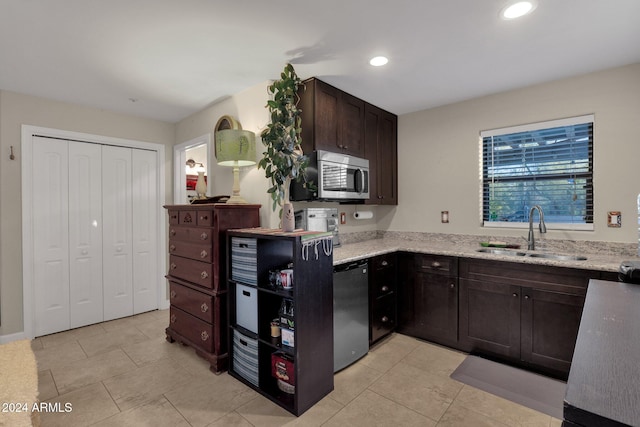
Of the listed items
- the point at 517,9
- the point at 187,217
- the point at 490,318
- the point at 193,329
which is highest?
the point at 517,9

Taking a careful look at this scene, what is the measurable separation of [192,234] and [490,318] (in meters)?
2.65

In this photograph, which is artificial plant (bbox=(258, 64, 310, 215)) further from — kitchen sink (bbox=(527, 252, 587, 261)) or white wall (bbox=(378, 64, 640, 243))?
kitchen sink (bbox=(527, 252, 587, 261))

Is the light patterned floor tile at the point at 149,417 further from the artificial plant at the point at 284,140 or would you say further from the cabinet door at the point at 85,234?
the cabinet door at the point at 85,234

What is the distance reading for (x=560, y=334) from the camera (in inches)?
90.5

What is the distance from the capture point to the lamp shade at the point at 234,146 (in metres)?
2.68

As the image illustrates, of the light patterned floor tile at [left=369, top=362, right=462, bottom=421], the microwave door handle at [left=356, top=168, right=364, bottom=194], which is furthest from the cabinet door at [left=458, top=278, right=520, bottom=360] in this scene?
the microwave door handle at [left=356, top=168, right=364, bottom=194]

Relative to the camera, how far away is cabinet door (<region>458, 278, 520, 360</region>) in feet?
8.21

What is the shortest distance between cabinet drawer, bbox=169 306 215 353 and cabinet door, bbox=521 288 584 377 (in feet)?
8.26

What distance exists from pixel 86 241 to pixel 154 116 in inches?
65.7

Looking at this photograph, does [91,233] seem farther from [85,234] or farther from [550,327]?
[550,327]

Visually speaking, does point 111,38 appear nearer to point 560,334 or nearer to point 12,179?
point 12,179

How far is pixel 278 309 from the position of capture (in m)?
2.30

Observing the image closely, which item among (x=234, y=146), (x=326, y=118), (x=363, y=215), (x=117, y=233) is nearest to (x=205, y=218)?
(x=234, y=146)

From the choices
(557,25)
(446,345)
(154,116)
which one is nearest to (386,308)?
(446,345)
